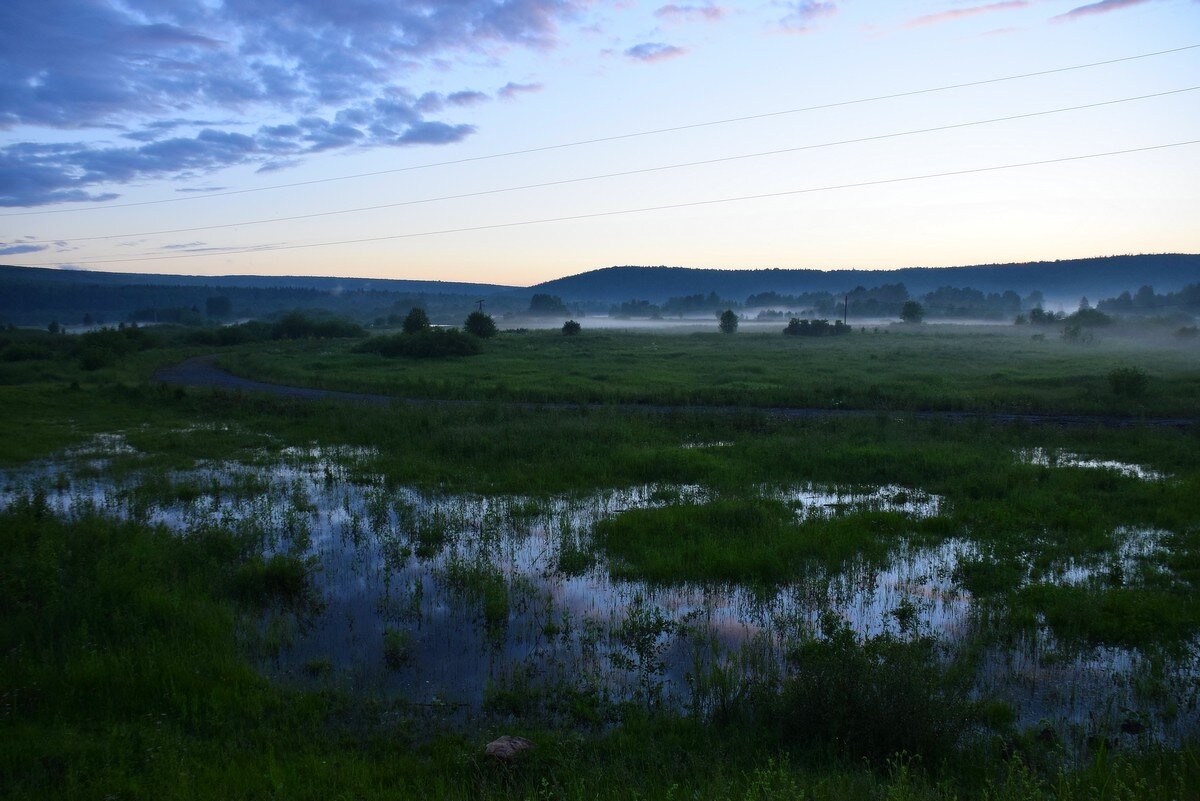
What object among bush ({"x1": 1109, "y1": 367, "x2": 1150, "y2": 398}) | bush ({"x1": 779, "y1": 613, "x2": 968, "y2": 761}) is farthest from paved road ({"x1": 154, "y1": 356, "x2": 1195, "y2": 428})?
bush ({"x1": 779, "y1": 613, "x2": 968, "y2": 761})

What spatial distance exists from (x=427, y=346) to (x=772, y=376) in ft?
87.0

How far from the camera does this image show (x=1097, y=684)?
7.59m

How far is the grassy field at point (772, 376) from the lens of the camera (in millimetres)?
28395

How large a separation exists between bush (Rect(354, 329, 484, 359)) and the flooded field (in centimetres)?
3751

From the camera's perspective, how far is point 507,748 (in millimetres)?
6027

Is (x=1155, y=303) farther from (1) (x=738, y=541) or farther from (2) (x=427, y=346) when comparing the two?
(1) (x=738, y=541)

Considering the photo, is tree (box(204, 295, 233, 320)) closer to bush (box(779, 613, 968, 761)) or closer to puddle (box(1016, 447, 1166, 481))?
puddle (box(1016, 447, 1166, 481))

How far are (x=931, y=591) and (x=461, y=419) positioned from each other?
17.2m

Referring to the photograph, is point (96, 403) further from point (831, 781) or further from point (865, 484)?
point (831, 781)

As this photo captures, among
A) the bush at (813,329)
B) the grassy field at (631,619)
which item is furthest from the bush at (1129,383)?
the bush at (813,329)

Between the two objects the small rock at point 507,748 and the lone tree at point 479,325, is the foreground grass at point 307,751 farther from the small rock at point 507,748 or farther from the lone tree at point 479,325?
the lone tree at point 479,325

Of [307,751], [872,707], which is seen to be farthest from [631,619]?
[307,751]

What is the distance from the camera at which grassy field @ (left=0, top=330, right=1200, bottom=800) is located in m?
5.79

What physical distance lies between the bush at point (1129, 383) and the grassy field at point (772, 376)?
1.58 ft
